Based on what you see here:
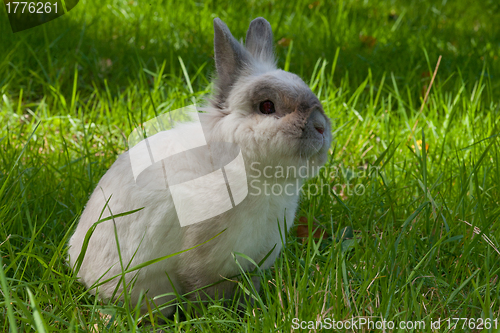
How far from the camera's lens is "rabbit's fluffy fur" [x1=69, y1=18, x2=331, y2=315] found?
1845mm

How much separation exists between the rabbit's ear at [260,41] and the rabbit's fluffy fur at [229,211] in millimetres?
125

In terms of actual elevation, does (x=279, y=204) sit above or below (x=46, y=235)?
above

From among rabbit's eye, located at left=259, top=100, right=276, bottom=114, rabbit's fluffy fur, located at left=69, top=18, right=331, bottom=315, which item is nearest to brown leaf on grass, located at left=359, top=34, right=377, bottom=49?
rabbit's fluffy fur, located at left=69, top=18, right=331, bottom=315

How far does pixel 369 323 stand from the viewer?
172cm

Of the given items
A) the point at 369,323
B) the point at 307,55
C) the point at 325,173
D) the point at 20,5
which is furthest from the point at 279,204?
the point at 20,5

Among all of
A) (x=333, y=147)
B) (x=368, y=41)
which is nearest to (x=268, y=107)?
(x=333, y=147)

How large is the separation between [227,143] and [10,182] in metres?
1.23

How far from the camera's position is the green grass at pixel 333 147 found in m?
1.86

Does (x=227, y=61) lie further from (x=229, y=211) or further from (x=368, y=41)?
(x=368, y=41)

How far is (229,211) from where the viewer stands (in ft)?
6.21

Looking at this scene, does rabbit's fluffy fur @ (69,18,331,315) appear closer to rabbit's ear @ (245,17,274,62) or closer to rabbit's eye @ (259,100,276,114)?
rabbit's eye @ (259,100,276,114)

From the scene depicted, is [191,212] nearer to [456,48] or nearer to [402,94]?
[402,94]

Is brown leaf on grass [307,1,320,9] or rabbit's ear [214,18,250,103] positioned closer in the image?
rabbit's ear [214,18,250,103]

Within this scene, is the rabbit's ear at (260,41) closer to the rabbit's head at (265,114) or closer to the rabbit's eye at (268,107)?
the rabbit's head at (265,114)
